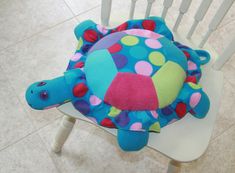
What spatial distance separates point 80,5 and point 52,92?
2.66ft

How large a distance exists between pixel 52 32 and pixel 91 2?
0.23 meters

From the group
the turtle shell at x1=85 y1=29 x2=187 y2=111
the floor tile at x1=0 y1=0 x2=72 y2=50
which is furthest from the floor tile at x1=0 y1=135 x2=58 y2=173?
the turtle shell at x1=85 y1=29 x2=187 y2=111

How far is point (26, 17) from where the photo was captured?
1339 millimetres

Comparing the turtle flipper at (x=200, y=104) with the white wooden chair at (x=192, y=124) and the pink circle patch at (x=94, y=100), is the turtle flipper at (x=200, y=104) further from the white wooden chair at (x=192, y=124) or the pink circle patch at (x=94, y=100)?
the pink circle patch at (x=94, y=100)

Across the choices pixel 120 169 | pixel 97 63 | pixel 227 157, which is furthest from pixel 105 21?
pixel 227 157

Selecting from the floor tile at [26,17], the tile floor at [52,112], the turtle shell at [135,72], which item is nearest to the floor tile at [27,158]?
the tile floor at [52,112]

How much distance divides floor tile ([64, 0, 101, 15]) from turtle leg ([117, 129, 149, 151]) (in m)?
0.83

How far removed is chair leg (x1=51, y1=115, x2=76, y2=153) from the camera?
0.88 m

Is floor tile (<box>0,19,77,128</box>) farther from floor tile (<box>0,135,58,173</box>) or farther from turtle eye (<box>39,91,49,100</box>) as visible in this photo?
turtle eye (<box>39,91,49,100</box>)

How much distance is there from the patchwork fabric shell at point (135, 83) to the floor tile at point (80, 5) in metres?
0.69

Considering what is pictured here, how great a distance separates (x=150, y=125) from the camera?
654 mm

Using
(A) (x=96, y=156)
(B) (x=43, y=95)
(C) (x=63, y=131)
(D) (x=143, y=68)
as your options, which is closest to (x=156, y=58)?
(D) (x=143, y=68)

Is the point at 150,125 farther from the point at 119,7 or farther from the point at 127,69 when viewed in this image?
the point at 119,7

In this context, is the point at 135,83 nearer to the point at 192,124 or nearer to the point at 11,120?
the point at 192,124
